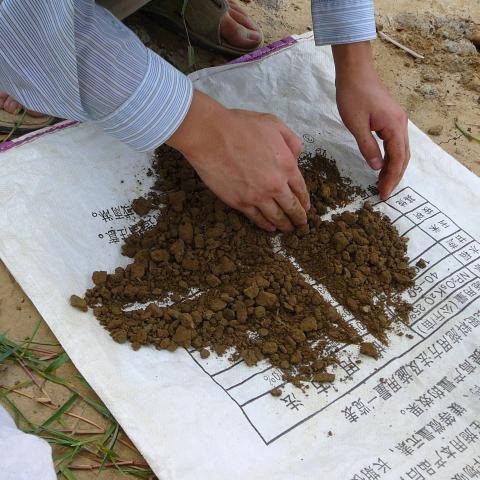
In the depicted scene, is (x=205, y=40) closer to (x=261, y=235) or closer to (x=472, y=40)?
Result: (x=261, y=235)

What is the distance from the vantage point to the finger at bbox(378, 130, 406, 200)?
1285 mm

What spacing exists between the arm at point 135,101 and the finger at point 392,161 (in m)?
0.23

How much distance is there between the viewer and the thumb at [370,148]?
131cm

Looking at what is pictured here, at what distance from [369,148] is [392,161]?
6cm

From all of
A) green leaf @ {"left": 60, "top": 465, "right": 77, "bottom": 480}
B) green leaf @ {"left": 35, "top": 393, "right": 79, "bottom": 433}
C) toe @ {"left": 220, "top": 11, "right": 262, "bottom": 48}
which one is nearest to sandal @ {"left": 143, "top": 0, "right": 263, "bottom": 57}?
toe @ {"left": 220, "top": 11, "right": 262, "bottom": 48}

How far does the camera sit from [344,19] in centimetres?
127

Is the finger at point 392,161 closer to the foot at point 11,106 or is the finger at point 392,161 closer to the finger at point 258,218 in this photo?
the finger at point 258,218

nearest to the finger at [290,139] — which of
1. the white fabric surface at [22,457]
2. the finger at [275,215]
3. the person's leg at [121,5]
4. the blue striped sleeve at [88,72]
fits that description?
the finger at [275,215]

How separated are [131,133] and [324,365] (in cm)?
56

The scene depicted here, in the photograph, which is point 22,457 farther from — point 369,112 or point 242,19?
point 242,19

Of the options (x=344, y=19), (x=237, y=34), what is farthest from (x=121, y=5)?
(x=344, y=19)

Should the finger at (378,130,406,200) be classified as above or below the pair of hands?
below

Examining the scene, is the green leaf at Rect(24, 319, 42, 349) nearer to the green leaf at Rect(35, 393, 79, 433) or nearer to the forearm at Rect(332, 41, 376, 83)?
the green leaf at Rect(35, 393, 79, 433)

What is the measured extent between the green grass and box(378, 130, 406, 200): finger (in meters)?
0.78
